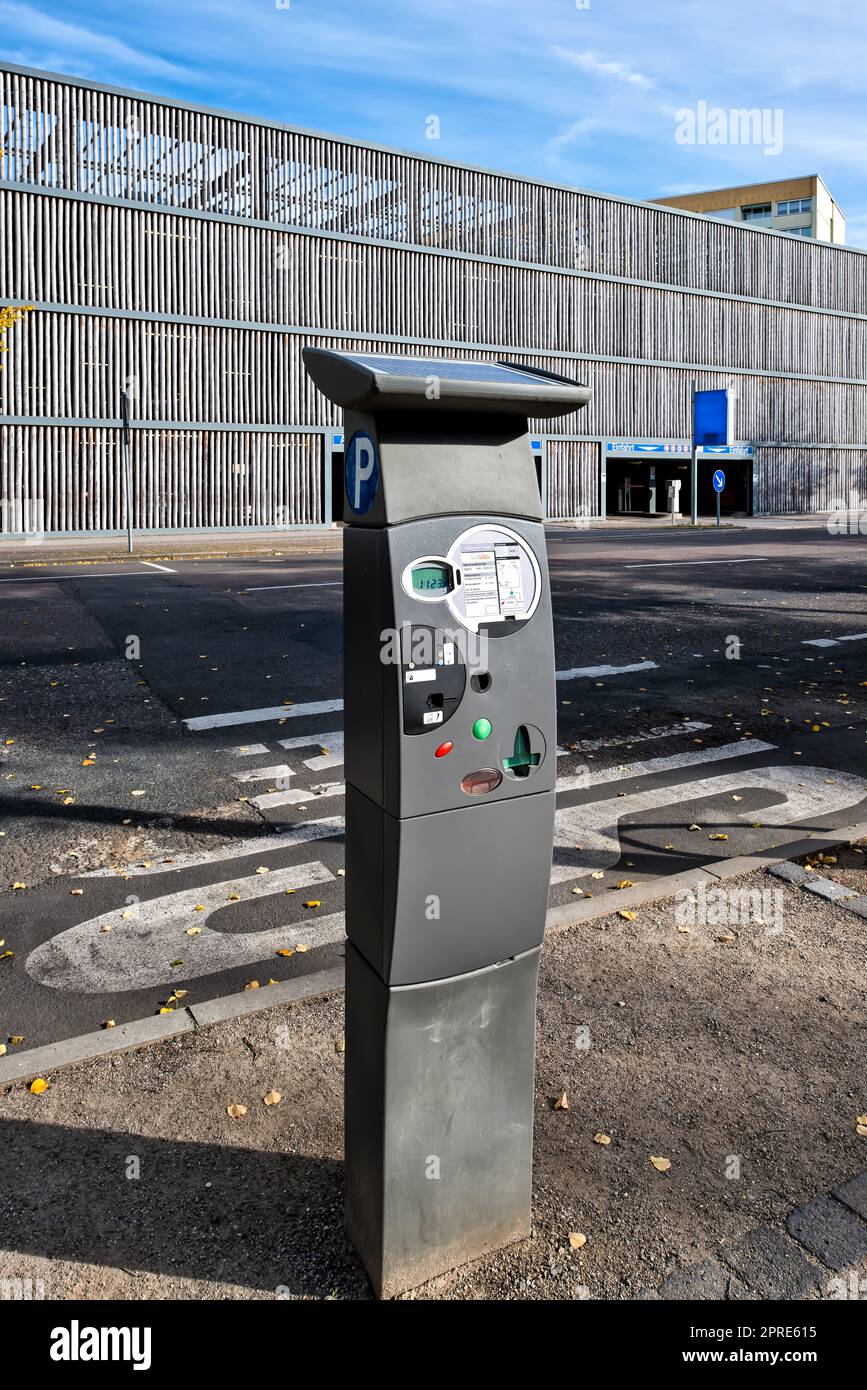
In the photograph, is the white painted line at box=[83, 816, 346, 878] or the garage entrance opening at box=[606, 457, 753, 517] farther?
the garage entrance opening at box=[606, 457, 753, 517]

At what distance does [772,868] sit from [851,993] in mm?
1401

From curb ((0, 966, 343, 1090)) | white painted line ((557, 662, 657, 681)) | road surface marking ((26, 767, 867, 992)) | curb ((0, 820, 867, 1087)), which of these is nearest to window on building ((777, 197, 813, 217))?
white painted line ((557, 662, 657, 681))

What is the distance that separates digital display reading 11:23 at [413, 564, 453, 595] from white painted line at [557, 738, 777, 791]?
4.87m

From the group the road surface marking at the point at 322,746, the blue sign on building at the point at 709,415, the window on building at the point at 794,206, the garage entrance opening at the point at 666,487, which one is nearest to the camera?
the road surface marking at the point at 322,746

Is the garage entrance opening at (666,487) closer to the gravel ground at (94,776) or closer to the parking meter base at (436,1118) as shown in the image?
the gravel ground at (94,776)

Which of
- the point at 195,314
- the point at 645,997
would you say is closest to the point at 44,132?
the point at 195,314

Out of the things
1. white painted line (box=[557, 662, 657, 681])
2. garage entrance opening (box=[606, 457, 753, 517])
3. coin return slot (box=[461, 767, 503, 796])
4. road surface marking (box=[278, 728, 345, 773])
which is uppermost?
garage entrance opening (box=[606, 457, 753, 517])

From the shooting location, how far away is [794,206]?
255ft

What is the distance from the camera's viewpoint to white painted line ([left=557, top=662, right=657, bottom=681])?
1102cm

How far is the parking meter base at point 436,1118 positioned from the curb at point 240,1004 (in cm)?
132

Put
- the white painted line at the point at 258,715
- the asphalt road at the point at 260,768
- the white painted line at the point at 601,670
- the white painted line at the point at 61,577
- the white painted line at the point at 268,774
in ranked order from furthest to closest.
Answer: the white painted line at the point at 61,577, the white painted line at the point at 601,670, the white painted line at the point at 258,715, the white painted line at the point at 268,774, the asphalt road at the point at 260,768

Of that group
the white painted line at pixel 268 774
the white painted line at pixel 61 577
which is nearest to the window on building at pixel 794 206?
the white painted line at pixel 61 577

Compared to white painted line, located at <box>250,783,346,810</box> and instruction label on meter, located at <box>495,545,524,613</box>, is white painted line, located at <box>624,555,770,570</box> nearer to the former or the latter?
white painted line, located at <box>250,783,346,810</box>

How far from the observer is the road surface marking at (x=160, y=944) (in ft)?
15.6
